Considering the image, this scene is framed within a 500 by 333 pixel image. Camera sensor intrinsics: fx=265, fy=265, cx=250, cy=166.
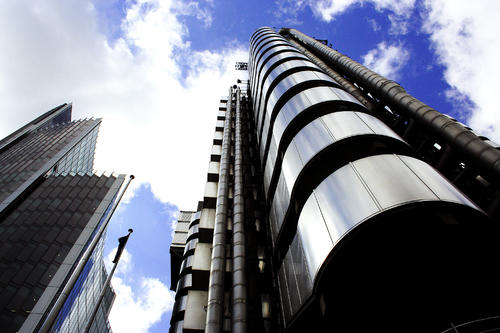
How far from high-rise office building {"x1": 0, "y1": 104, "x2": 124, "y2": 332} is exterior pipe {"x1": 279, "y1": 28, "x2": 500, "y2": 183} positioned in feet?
96.0

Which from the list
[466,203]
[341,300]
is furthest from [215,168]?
Result: [466,203]

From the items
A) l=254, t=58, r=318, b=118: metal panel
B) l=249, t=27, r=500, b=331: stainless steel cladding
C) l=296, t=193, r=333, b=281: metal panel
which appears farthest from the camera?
l=254, t=58, r=318, b=118: metal panel

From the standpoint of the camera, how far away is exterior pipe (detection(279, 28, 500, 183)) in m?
11.8

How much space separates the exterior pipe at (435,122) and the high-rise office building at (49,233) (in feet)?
96.0

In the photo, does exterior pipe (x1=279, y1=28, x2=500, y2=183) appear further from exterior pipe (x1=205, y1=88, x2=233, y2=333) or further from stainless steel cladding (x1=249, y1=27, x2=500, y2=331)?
exterior pipe (x1=205, y1=88, x2=233, y2=333)

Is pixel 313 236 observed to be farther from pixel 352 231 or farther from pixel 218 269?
pixel 218 269

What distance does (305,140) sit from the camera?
13.4 metres

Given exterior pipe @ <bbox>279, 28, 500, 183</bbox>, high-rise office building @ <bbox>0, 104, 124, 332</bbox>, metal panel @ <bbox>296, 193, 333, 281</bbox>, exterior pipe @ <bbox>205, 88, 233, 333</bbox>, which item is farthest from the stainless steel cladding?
high-rise office building @ <bbox>0, 104, 124, 332</bbox>

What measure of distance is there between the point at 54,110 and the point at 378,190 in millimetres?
136785

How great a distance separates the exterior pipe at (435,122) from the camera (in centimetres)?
1177

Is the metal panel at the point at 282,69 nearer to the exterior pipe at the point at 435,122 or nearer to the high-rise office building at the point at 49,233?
the exterior pipe at the point at 435,122

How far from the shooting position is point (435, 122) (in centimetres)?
1502

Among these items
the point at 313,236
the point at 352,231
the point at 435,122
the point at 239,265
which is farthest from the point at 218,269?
the point at 435,122

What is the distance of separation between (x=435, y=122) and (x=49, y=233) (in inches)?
2184
